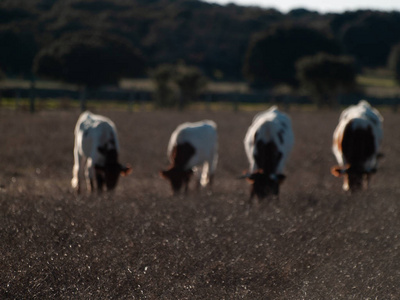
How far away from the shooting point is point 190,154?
1149 cm

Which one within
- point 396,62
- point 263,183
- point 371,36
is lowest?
point 263,183

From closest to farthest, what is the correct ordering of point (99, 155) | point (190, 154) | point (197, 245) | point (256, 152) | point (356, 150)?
1. point (197, 245)
2. point (256, 152)
3. point (99, 155)
4. point (356, 150)
5. point (190, 154)

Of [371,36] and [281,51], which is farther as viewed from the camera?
[371,36]

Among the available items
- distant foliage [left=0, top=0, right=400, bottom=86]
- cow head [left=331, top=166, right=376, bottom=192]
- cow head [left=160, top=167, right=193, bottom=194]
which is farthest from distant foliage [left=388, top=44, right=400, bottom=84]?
cow head [left=160, top=167, right=193, bottom=194]

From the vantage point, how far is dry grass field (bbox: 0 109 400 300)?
4.96 m

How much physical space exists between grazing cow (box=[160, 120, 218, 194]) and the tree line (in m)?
28.8

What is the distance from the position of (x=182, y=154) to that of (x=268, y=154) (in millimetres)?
1695

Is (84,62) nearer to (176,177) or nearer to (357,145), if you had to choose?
(176,177)

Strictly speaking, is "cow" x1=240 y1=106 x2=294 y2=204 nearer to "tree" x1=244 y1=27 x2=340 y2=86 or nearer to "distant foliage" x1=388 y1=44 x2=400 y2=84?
"tree" x1=244 y1=27 x2=340 y2=86

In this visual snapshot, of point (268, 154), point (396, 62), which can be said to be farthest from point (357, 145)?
point (396, 62)

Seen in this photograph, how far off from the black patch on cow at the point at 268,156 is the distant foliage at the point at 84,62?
142 feet

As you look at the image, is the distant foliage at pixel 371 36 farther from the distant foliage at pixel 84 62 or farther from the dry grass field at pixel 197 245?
the dry grass field at pixel 197 245

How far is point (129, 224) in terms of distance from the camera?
262 inches

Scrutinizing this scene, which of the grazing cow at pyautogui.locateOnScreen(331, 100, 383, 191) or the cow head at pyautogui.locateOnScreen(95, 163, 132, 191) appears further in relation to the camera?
the grazing cow at pyautogui.locateOnScreen(331, 100, 383, 191)
